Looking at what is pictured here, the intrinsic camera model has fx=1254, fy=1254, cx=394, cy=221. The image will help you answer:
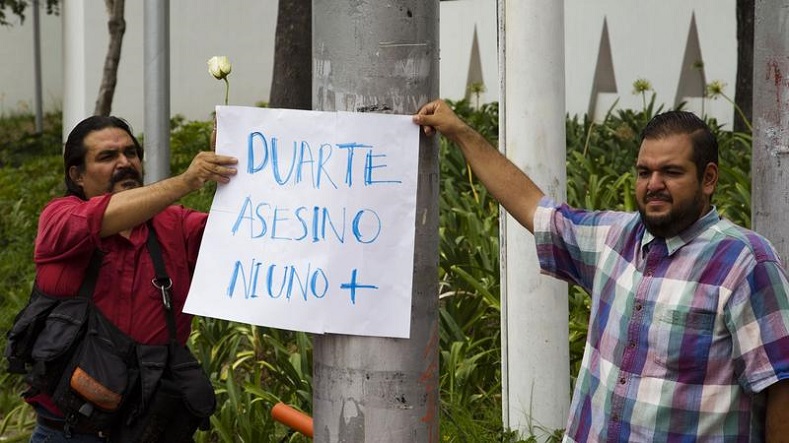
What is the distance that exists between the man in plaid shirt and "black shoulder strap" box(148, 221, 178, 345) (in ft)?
3.36

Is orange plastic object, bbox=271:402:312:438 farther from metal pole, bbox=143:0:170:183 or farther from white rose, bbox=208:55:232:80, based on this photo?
metal pole, bbox=143:0:170:183

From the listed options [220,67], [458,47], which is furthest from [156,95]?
[458,47]

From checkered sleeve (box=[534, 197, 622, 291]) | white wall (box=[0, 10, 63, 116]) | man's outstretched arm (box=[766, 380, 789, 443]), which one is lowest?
man's outstretched arm (box=[766, 380, 789, 443])

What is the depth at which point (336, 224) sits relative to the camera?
287cm

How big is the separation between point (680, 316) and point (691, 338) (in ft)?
0.18

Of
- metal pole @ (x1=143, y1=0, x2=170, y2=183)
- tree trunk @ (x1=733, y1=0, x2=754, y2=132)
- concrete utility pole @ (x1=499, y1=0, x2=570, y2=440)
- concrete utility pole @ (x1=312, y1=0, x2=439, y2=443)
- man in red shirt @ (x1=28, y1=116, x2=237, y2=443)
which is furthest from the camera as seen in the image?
tree trunk @ (x1=733, y1=0, x2=754, y2=132)

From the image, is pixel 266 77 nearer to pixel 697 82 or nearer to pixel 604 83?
pixel 604 83

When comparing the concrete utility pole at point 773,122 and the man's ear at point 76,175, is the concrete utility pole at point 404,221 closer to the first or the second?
the man's ear at point 76,175

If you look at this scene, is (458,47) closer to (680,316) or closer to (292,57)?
(292,57)

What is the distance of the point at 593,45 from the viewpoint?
12.6 metres

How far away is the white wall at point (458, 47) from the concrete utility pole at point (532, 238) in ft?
21.1

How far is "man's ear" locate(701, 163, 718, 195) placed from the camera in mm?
2887

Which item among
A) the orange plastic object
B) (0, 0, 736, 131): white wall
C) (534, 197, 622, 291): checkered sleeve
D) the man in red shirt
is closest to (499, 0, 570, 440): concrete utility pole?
the orange plastic object

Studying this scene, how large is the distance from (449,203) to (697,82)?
4.92 meters
